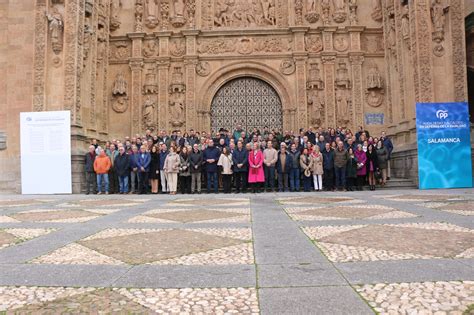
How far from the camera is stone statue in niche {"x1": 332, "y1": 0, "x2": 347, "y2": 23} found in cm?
1750

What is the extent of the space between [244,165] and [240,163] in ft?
0.52

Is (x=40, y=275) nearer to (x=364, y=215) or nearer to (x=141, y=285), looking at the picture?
(x=141, y=285)

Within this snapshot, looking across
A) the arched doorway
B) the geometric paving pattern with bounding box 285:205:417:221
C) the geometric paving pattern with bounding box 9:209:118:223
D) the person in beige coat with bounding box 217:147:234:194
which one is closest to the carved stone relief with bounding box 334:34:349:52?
the arched doorway

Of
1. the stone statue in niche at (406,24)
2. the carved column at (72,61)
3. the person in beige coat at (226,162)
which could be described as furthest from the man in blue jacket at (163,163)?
the stone statue in niche at (406,24)

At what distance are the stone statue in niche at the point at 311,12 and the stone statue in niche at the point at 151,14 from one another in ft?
22.2

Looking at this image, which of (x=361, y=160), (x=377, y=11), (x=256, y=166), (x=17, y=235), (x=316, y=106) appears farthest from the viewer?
(x=377, y=11)

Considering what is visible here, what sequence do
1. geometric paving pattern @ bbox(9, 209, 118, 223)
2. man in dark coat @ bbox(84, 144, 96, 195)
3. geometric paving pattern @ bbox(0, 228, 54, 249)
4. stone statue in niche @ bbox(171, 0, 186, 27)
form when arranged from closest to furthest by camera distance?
geometric paving pattern @ bbox(0, 228, 54, 249)
geometric paving pattern @ bbox(9, 209, 118, 223)
man in dark coat @ bbox(84, 144, 96, 195)
stone statue in niche @ bbox(171, 0, 186, 27)

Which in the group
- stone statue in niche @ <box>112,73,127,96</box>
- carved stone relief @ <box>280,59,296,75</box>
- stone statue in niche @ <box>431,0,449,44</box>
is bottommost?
stone statue in niche @ <box>112,73,127,96</box>

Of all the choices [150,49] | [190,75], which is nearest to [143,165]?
[190,75]

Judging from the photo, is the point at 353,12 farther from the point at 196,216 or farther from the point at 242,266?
the point at 242,266

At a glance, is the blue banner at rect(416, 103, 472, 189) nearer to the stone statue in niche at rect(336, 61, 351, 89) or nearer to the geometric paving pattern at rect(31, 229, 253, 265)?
the stone statue in niche at rect(336, 61, 351, 89)

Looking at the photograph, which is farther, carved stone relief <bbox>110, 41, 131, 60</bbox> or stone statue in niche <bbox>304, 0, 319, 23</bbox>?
carved stone relief <bbox>110, 41, 131, 60</bbox>

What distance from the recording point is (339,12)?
17.5 metres

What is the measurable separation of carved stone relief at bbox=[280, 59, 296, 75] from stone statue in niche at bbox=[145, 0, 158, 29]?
601 centimetres
